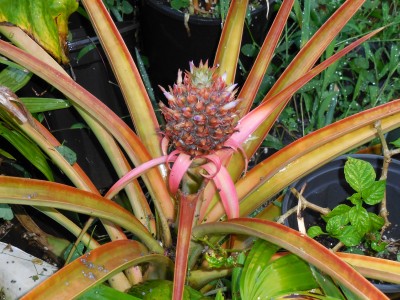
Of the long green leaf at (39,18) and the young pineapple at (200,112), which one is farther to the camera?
the long green leaf at (39,18)

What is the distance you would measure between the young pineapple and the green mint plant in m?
0.35

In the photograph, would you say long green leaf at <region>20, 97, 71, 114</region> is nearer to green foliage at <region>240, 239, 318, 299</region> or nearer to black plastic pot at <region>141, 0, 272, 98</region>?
black plastic pot at <region>141, 0, 272, 98</region>

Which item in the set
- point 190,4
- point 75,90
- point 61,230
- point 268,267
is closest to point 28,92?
point 61,230

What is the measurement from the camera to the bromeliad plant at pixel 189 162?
2.72ft

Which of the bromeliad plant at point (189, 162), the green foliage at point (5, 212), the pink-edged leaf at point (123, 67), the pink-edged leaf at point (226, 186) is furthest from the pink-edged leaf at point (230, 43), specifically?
the green foliage at point (5, 212)

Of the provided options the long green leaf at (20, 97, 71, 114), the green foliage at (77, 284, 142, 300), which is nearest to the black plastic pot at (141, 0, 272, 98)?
the long green leaf at (20, 97, 71, 114)

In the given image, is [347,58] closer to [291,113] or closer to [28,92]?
[291,113]

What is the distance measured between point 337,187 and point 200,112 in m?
0.58

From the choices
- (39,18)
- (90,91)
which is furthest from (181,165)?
(90,91)

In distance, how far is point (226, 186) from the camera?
3.05 ft

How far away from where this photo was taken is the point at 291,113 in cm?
184

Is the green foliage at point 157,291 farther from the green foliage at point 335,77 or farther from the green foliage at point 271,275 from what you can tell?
the green foliage at point 335,77

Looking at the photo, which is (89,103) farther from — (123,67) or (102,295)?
(102,295)

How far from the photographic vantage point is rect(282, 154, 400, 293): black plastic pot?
1.25m
